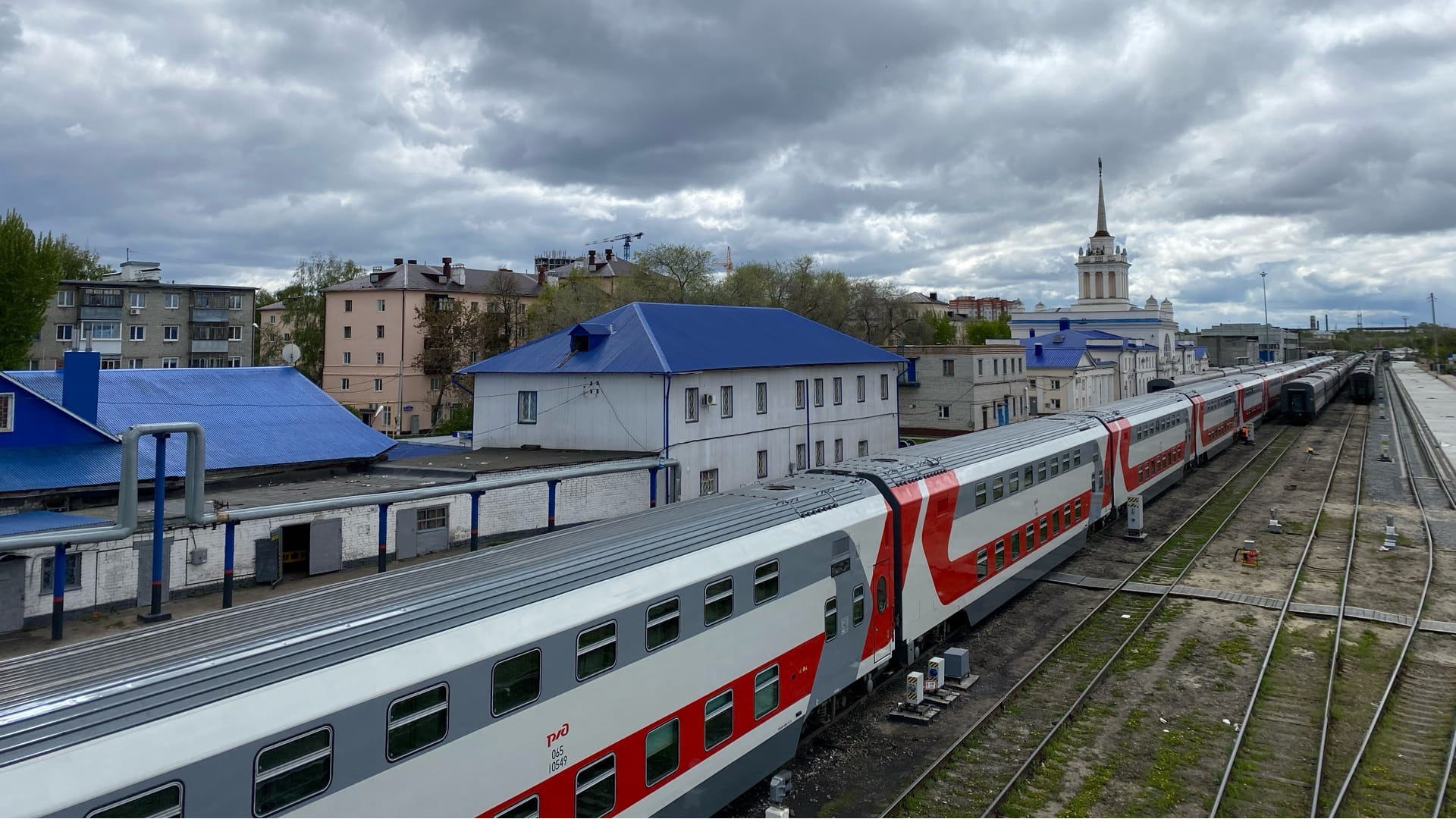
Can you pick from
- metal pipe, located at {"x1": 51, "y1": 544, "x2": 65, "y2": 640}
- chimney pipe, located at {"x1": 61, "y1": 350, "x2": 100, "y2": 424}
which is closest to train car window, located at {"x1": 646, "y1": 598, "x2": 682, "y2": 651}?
metal pipe, located at {"x1": 51, "y1": 544, "x2": 65, "y2": 640}

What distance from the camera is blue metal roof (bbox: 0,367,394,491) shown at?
2241cm

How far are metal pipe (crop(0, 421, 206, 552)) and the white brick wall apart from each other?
3.38 metres

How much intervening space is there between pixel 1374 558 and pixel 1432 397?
73474mm

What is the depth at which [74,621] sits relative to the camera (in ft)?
61.4

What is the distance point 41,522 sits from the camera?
750 inches

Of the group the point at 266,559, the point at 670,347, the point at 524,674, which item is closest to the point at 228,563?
the point at 266,559

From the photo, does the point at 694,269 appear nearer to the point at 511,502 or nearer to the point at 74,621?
the point at 511,502

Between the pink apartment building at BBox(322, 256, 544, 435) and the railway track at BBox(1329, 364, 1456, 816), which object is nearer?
the railway track at BBox(1329, 364, 1456, 816)

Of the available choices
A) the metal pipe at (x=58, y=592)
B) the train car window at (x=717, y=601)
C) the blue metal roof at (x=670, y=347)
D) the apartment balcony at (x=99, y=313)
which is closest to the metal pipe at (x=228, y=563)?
the metal pipe at (x=58, y=592)

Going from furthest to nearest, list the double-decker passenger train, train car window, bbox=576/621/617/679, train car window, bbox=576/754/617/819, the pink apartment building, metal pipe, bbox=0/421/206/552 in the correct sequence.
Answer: the pink apartment building
metal pipe, bbox=0/421/206/552
train car window, bbox=576/621/617/679
train car window, bbox=576/754/617/819
the double-decker passenger train

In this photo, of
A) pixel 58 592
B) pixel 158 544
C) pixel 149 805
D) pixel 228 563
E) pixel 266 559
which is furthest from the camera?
pixel 266 559

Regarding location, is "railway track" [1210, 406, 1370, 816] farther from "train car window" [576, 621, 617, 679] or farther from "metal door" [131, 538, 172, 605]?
"metal door" [131, 538, 172, 605]

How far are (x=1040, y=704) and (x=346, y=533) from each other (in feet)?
58.0

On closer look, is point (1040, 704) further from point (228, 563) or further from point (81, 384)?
point (81, 384)
